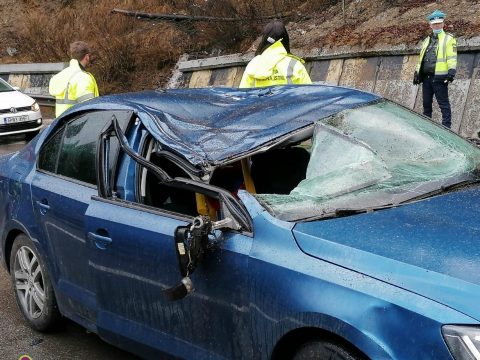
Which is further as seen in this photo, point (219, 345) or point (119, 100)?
point (119, 100)

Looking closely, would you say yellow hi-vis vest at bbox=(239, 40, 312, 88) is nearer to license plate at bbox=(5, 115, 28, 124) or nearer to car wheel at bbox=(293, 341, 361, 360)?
car wheel at bbox=(293, 341, 361, 360)

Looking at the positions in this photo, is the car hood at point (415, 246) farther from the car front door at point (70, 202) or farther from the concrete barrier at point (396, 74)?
the concrete barrier at point (396, 74)

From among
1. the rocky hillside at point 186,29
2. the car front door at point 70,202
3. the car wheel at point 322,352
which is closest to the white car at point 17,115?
the rocky hillside at point 186,29

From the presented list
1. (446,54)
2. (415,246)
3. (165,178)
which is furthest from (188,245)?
(446,54)

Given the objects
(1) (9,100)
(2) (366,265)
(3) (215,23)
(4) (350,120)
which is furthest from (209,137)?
(3) (215,23)

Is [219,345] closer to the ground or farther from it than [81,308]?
farther from it

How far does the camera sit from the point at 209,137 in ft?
12.3

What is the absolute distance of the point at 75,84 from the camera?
25.5 ft

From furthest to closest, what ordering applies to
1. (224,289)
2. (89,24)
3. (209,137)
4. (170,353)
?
(89,24) → (209,137) → (170,353) → (224,289)

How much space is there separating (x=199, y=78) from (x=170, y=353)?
12.2 metres

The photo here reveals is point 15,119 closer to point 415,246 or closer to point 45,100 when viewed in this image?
point 45,100

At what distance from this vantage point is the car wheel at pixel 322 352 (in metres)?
2.65

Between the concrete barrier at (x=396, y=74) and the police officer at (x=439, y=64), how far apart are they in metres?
0.38

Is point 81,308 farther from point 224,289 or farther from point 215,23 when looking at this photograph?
point 215,23
